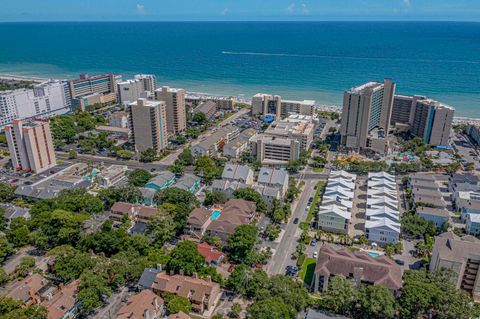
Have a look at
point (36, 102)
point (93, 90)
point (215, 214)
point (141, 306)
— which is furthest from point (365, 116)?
point (36, 102)

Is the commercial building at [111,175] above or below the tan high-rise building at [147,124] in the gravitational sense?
below

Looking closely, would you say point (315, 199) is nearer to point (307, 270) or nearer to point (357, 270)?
point (307, 270)

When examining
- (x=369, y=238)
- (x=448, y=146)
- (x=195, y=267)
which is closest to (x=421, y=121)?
(x=448, y=146)

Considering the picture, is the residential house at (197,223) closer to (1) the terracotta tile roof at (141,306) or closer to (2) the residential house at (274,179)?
(2) the residential house at (274,179)

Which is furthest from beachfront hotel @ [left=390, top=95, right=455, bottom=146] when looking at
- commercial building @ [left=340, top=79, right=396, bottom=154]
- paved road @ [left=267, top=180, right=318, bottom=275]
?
paved road @ [left=267, top=180, right=318, bottom=275]

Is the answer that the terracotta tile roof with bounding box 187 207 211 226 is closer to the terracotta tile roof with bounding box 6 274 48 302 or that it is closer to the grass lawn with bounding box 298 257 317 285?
the grass lawn with bounding box 298 257 317 285

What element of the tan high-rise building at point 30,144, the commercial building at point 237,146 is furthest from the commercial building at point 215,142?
the tan high-rise building at point 30,144
